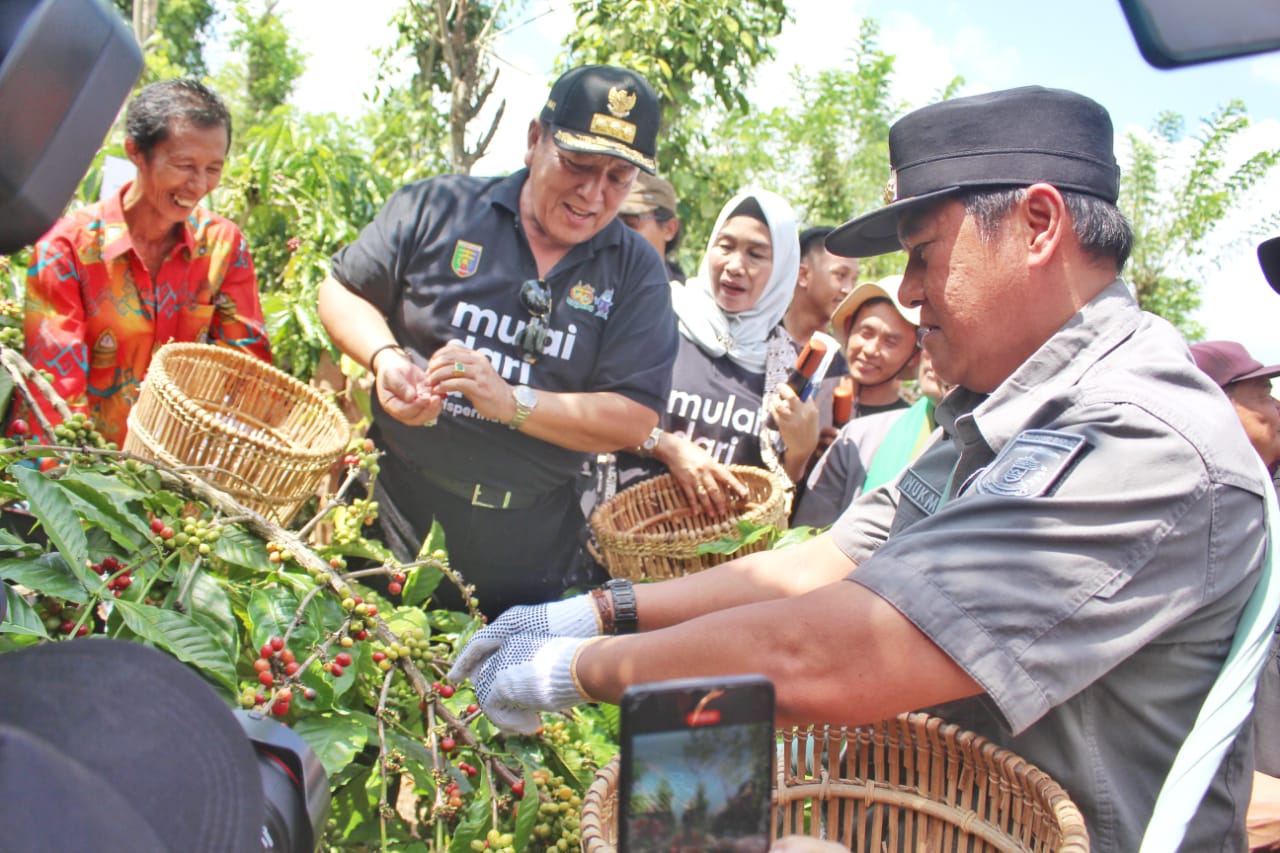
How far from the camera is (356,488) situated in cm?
327

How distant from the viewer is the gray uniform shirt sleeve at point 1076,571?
1.24 metres

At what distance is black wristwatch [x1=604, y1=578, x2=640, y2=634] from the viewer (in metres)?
1.78

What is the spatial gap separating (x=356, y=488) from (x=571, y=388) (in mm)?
966

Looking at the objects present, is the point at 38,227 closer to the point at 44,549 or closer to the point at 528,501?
the point at 44,549

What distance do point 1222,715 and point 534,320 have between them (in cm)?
186

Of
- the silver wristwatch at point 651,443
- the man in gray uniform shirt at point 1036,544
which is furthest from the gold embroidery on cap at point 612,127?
the man in gray uniform shirt at point 1036,544

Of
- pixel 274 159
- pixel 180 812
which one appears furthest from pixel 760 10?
pixel 180 812

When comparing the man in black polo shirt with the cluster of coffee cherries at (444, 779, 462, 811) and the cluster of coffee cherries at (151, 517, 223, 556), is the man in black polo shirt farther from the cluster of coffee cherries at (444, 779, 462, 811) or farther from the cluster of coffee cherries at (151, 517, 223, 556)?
the cluster of coffee cherries at (444, 779, 462, 811)

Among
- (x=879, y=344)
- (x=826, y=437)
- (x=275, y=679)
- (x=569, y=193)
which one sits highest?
(x=569, y=193)

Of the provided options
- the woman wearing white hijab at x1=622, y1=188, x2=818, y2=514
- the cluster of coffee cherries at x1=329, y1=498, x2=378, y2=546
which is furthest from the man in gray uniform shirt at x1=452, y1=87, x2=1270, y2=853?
the woman wearing white hijab at x1=622, y1=188, x2=818, y2=514

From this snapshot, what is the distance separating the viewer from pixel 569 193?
2.62m

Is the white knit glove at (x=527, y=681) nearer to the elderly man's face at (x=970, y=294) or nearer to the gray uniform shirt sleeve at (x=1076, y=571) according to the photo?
the gray uniform shirt sleeve at (x=1076, y=571)

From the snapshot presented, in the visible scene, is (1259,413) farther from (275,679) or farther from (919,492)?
(275,679)

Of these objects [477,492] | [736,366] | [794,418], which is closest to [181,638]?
[477,492]
